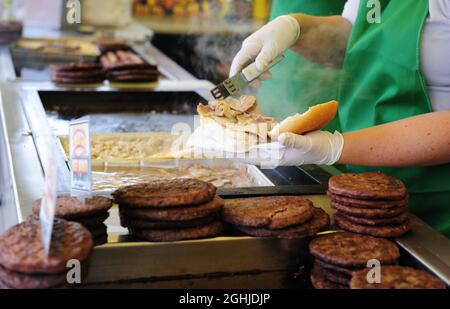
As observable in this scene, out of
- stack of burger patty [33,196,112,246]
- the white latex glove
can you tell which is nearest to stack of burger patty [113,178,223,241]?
stack of burger patty [33,196,112,246]

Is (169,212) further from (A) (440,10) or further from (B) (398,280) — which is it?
(A) (440,10)

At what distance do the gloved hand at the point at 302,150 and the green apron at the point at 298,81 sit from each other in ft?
3.67

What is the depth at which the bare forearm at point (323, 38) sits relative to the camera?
9.61 ft

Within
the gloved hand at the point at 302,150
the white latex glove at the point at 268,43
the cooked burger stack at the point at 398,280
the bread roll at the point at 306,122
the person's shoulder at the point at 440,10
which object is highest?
the person's shoulder at the point at 440,10

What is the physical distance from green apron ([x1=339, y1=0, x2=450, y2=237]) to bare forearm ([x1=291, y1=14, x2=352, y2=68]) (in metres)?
0.25

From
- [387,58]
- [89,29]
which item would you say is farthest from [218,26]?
[387,58]

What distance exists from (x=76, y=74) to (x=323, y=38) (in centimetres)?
180

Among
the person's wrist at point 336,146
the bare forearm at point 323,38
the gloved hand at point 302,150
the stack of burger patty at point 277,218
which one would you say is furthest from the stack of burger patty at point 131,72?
the stack of burger patty at point 277,218

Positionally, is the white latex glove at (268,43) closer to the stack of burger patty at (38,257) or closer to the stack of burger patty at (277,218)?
the stack of burger patty at (277,218)

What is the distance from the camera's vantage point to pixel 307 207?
183 cm

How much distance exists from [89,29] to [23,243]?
609 centimetres

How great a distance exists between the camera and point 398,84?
8.14 ft

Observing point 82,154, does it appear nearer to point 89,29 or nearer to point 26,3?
point 89,29

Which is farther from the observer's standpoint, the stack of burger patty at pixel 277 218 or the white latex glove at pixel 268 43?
the white latex glove at pixel 268 43
